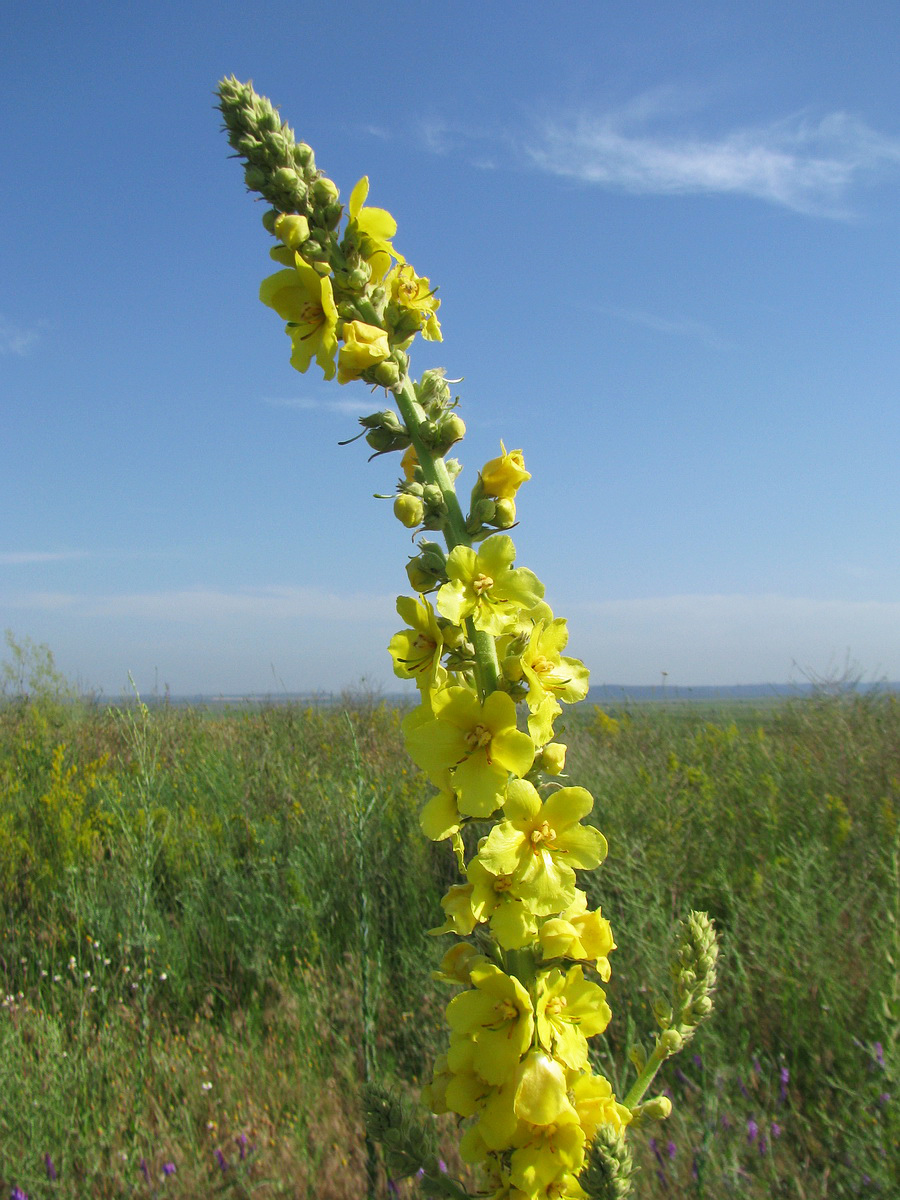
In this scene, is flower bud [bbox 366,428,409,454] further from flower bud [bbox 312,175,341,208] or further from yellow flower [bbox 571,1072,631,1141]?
yellow flower [bbox 571,1072,631,1141]

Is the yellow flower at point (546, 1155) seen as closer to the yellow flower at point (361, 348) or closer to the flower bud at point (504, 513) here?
the flower bud at point (504, 513)

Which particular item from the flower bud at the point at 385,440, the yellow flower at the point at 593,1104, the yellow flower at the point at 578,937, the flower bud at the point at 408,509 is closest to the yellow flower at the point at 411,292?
the flower bud at the point at 385,440

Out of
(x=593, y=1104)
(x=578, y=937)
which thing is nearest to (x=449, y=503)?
(x=578, y=937)

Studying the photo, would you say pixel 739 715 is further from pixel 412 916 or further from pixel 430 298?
pixel 430 298

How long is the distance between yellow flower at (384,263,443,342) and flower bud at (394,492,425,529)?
464mm

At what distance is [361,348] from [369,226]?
329mm

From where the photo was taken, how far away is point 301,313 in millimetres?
1564

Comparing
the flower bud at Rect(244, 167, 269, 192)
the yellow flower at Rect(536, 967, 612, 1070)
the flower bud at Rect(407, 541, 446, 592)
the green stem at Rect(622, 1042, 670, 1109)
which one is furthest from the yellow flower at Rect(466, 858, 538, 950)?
the flower bud at Rect(244, 167, 269, 192)

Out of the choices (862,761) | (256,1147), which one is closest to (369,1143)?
(256,1147)

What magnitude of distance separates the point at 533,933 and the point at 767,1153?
6.37 feet

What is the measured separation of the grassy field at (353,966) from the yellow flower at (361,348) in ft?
5.71

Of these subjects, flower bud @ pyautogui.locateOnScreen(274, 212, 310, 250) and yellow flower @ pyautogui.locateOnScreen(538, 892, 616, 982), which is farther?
flower bud @ pyautogui.locateOnScreen(274, 212, 310, 250)

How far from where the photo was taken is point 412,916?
14.6ft

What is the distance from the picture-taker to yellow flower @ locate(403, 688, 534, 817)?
1.28 metres
